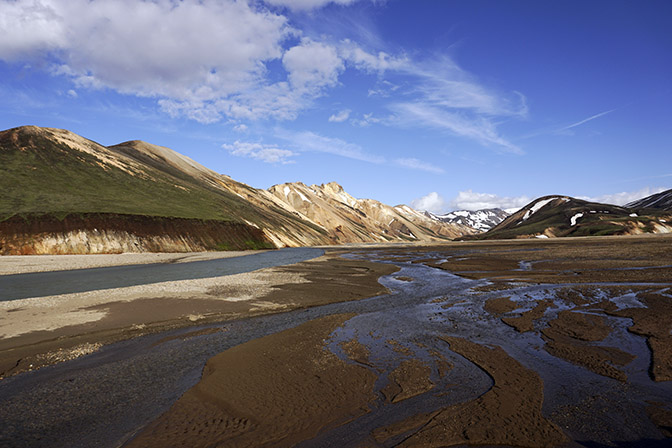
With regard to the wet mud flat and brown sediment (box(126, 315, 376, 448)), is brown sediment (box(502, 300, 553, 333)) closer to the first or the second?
the wet mud flat

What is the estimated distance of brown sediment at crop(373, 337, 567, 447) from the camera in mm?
7812

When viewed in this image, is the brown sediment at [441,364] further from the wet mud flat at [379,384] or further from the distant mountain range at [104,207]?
the distant mountain range at [104,207]

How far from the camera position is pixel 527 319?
18656 millimetres

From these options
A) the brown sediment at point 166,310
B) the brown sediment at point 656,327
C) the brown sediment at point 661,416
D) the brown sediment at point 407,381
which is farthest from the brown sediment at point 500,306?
the brown sediment at point 661,416

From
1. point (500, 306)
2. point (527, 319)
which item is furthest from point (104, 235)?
point (527, 319)

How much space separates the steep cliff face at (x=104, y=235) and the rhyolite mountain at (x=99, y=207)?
16cm

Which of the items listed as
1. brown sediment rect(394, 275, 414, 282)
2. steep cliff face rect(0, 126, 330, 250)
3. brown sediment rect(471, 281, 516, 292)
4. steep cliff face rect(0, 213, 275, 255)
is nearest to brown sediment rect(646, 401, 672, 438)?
brown sediment rect(471, 281, 516, 292)

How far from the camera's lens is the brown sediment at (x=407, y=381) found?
402 inches

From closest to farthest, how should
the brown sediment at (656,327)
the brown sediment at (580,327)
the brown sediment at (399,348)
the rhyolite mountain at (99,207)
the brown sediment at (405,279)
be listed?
the brown sediment at (656,327) → the brown sediment at (399,348) → the brown sediment at (580,327) → the brown sediment at (405,279) → the rhyolite mountain at (99,207)

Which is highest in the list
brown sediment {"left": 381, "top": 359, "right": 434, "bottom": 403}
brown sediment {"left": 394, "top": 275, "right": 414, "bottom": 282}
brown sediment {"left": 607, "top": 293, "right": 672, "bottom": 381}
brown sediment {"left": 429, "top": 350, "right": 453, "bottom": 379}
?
brown sediment {"left": 394, "top": 275, "right": 414, "bottom": 282}

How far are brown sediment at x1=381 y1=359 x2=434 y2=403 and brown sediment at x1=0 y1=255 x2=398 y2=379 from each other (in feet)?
37.0

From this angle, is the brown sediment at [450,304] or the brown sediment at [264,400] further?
the brown sediment at [450,304]

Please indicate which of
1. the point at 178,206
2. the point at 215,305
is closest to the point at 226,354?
the point at 215,305

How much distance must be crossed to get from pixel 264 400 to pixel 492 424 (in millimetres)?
6173
